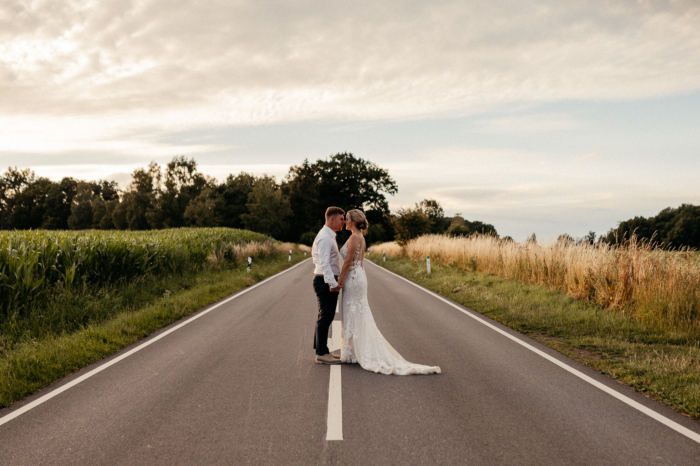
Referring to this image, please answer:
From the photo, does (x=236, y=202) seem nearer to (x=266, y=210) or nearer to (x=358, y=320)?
(x=266, y=210)

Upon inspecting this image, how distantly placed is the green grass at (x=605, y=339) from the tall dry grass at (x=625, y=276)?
406 millimetres

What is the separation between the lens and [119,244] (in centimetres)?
1216

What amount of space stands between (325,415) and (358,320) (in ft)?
6.80

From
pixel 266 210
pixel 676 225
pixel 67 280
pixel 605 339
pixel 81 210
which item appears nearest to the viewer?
pixel 605 339

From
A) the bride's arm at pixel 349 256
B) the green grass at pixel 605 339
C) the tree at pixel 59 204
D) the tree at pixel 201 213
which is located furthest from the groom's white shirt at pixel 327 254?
the tree at pixel 59 204

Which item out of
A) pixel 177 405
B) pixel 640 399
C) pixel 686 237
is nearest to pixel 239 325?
pixel 177 405

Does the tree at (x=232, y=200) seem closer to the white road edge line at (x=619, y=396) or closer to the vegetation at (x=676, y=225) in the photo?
the vegetation at (x=676, y=225)

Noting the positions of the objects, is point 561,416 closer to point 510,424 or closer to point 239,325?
point 510,424

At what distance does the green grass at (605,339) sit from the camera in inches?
197

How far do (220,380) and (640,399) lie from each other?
16.2ft

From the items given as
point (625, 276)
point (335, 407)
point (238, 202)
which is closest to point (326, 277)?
point (335, 407)

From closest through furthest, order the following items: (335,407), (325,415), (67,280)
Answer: (325,415) → (335,407) → (67,280)

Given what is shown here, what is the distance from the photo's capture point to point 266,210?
71938 millimetres

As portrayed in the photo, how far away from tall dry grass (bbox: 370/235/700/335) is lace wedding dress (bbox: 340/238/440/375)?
18.2 feet
